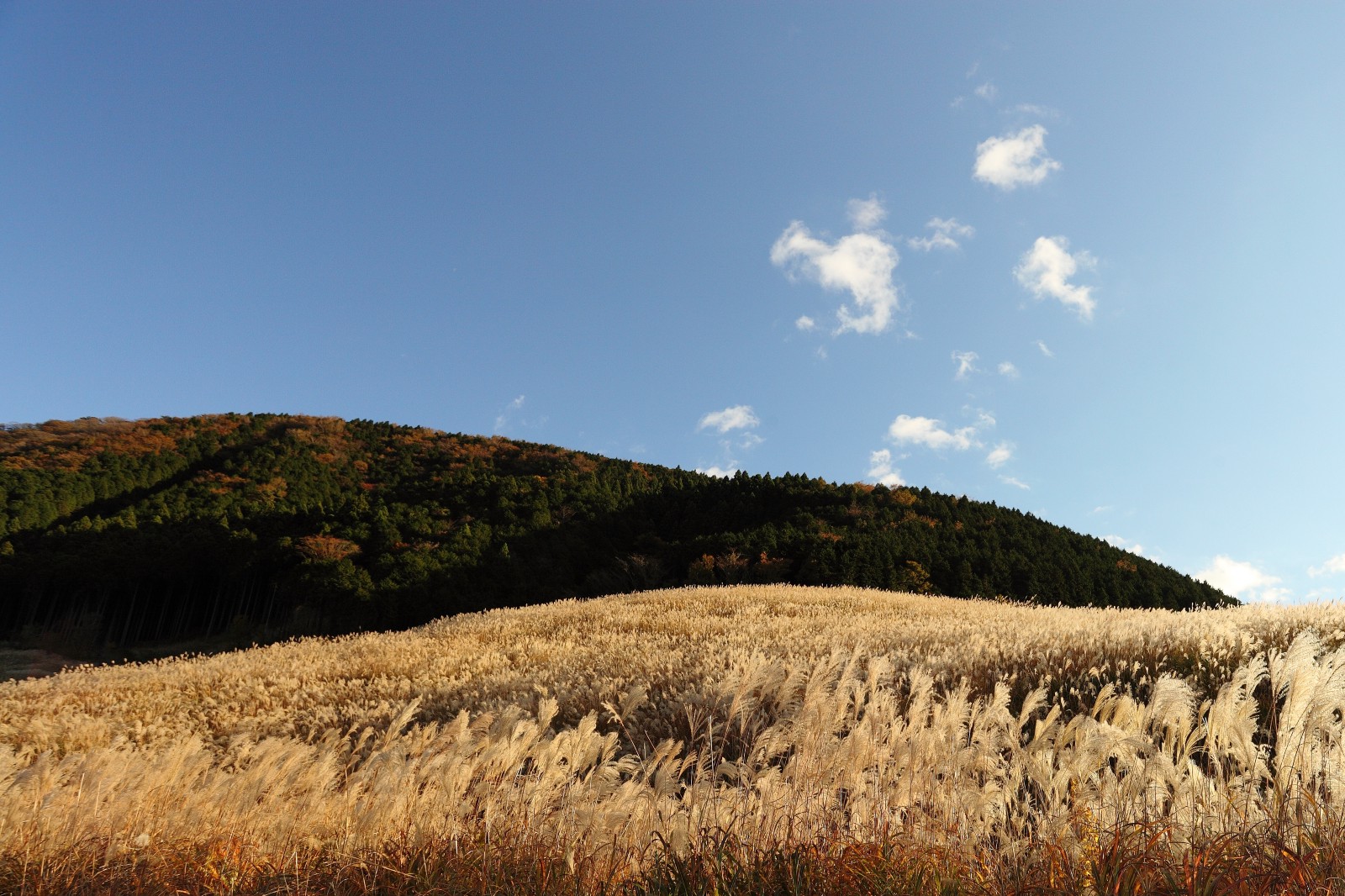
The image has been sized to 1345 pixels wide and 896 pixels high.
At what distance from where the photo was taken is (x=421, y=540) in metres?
42.7

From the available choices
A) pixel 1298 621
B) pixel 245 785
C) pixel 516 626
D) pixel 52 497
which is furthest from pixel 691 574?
pixel 52 497

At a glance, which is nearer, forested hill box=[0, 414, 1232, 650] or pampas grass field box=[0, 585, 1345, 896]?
pampas grass field box=[0, 585, 1345, 896]

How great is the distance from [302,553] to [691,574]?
22.7 meters

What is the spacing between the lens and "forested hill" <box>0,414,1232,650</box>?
1380 inches

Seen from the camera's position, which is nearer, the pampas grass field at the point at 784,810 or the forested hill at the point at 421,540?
the pampas grass field at the point at 784,810

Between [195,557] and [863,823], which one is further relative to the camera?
[195,557]

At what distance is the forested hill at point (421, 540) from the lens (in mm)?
35062

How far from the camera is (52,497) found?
50.0 m

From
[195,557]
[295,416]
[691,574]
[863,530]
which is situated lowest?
Result: [195,557]

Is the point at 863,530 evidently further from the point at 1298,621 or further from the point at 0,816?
the point at 0,816

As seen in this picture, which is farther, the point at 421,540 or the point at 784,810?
the point at 421,540

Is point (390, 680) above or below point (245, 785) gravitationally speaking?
below

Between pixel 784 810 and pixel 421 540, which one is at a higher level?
pixel 421 540

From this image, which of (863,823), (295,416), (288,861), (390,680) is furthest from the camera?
(295,416)
